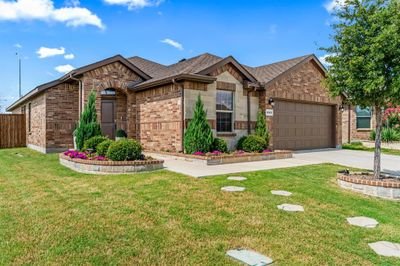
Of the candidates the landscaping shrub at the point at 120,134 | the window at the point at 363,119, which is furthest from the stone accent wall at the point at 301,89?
the landscaping shrub at the point at 120,134

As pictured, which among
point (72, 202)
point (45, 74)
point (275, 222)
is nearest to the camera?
point (275, 222)

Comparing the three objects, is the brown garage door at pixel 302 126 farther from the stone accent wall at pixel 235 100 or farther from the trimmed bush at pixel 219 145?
the trimmed bush at pixel 219 145

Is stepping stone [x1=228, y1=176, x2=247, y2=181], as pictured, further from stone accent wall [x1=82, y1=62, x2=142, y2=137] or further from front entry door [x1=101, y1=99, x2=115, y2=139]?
front entry door [x1=101, y1=99, x2=115, y2=139]

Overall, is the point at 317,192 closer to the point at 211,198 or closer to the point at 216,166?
the point at 211,198

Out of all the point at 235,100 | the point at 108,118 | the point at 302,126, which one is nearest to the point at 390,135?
the point at 302,126

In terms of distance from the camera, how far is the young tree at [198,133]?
10094 millimetres

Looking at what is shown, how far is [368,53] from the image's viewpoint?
5.86 meters

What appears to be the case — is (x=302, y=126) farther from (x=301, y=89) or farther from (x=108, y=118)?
(x=108, y=118)

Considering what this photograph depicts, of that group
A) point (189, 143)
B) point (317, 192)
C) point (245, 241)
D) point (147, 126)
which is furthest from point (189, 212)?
point (147, 126)

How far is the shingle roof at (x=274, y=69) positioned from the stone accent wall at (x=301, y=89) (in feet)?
0.89

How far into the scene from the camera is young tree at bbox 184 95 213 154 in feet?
33.1

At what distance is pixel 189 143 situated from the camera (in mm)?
10250

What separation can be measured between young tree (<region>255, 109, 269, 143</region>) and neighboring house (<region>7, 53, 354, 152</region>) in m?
0.29

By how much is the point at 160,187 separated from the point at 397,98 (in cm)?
529
